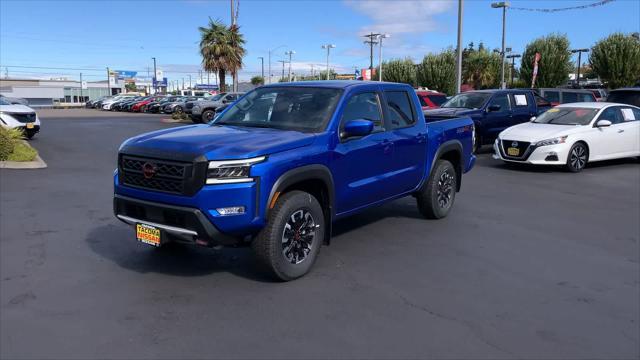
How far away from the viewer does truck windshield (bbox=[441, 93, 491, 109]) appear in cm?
1484

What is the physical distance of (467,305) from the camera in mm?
4477

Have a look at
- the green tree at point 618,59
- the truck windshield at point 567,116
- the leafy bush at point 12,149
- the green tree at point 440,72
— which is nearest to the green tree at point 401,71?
the green tree at point 440,72

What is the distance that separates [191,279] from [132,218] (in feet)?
2.56

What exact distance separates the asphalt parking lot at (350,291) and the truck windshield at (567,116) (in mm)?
5090

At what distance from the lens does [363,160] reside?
18.6ft

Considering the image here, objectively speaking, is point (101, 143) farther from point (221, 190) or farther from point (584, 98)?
point (584, 98)

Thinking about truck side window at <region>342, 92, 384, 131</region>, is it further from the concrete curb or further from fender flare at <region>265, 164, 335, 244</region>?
the concrete curb

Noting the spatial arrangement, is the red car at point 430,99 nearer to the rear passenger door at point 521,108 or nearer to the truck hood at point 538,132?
the rear passenger door at point 521,108

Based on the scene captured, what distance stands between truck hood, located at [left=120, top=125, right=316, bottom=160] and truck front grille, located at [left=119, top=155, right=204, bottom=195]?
0.23ft

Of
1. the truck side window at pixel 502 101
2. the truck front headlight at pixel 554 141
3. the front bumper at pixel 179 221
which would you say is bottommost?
the front bumper at pixel 179 221

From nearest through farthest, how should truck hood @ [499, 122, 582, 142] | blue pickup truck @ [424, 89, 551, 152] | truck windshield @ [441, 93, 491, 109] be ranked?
truck hood @ [499, 122, 582, 142], blue pickup truck @ [424, 89, 551, 152], truck windshield @ [441, 93, 491, 109]

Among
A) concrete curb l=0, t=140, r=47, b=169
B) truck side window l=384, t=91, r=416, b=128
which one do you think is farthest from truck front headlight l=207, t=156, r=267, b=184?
concrete curb l=0, t=140, r=47, b=169

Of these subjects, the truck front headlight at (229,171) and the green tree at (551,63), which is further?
the green tree at (551,63)

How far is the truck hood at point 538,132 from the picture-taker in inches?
460
